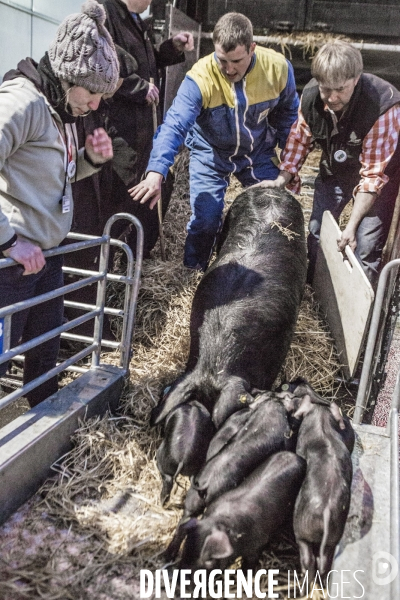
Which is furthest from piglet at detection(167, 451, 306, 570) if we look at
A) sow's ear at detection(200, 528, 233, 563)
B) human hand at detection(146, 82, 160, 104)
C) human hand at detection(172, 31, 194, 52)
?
human hand at detection(172, 31, 194, 52)

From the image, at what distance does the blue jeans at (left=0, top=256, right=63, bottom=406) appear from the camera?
9.04 feet

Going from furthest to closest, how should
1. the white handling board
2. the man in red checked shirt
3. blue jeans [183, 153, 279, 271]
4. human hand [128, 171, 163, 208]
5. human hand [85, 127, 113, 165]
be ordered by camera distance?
blue jeans [183, 153, 279, 271] < the man in red checked shirt < human hand [128, 171, 163, 208] < the white handling board < human hand [85, 127, 113, 165]

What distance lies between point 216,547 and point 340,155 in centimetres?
304

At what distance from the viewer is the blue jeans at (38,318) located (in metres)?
2.76

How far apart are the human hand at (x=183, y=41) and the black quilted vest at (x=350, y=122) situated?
1.15m

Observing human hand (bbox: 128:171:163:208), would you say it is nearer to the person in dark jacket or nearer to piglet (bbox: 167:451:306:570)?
the person in dark jacket

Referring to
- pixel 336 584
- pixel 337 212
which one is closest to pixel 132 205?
pixel 337 212

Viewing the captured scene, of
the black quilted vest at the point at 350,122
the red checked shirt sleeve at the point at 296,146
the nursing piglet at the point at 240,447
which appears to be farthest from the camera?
the red checked shirt sleeve at the point at 296,146

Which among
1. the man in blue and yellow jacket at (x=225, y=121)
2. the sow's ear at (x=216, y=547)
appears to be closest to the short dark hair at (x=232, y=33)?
the man in blue and yellow jacket at (x=225, y=121)

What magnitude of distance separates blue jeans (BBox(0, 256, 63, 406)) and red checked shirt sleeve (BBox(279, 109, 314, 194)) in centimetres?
211

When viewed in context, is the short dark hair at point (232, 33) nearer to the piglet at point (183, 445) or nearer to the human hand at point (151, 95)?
the human hand at point (151, 95)

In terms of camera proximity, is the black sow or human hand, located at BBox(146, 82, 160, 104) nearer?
the black sow

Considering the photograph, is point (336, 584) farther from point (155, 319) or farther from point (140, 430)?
point (155, 319)

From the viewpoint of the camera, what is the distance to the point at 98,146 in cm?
303
